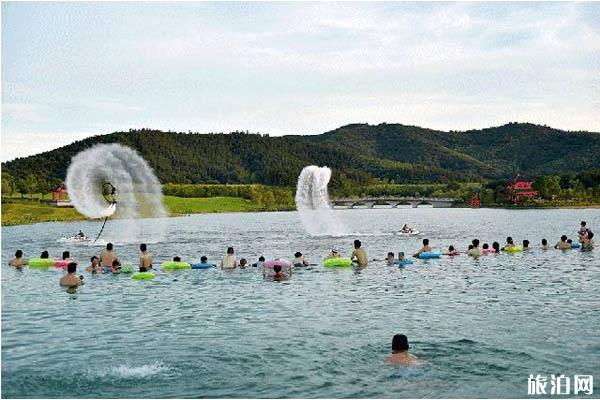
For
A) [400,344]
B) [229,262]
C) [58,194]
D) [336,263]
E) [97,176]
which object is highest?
[58,194]

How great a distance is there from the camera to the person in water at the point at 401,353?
20.9 metres

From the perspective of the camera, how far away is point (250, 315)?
101 feet

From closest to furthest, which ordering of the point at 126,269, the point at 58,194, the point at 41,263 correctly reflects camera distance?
the point at 126,269 < the point at 41,263 < the point at 58,194

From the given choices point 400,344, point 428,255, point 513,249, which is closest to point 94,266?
point 428,255

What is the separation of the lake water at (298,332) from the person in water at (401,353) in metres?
0.38

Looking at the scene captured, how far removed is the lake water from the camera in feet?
65.4

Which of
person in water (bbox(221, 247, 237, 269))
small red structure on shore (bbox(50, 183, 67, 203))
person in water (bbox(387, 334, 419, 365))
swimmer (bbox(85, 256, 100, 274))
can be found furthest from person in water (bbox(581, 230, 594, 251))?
small red structure on shore (bbox(50, 183, 67, 203))

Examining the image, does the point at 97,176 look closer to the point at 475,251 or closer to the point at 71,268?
the point at 71,268

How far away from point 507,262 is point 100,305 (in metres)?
34.2

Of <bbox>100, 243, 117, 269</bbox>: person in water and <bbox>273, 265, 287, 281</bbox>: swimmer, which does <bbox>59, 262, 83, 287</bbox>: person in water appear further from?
<bbox>273, 265, 287, 281</bbox>: swimmer

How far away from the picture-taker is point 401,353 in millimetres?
21078

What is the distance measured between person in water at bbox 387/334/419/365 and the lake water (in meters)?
0.38

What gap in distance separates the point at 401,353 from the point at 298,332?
6726 mm

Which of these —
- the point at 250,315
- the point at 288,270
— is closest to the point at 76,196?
the point at 288,270
